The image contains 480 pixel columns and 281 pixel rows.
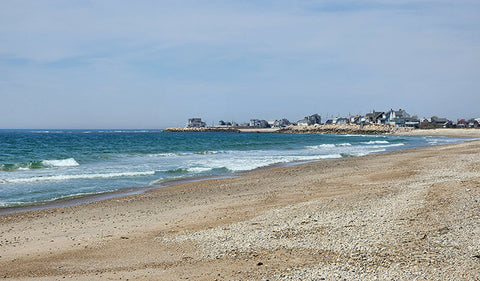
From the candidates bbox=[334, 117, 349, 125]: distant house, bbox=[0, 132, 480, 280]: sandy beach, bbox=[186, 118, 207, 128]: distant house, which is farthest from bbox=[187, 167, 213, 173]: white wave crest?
bbox=[186, 118, 207, 128]: distant house

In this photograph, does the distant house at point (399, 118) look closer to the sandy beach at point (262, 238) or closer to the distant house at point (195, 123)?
the distant house at point (195, 123)

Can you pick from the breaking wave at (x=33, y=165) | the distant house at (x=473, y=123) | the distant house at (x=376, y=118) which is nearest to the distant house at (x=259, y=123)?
the distant house at (x=376, y=118)

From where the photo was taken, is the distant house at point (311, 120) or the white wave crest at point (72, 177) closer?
the white wave crest at point (72, 177)

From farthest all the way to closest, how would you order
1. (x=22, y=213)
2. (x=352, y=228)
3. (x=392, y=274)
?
1. (x=22, y=213)
2. (x=352, y=228)
3. (x=392, y=274)

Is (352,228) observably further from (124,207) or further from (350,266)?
(124,207)

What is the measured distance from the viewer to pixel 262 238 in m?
7.66

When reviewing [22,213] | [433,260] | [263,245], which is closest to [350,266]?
[433,260]

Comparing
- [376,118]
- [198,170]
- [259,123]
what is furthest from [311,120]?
[198,170]

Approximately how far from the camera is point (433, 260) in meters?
6.03

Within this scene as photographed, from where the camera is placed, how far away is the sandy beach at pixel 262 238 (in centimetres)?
615

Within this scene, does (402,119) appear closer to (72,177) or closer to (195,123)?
(195,123)

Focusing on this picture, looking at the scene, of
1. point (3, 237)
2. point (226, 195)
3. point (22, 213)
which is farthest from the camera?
point (226, 195)

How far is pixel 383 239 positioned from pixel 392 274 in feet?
4.76

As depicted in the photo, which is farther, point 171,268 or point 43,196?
point 43,196
